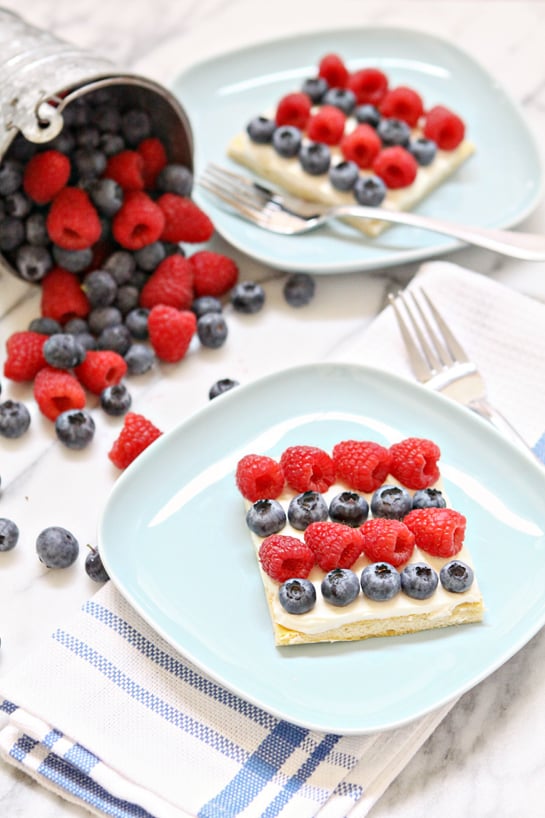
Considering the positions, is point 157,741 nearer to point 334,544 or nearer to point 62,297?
point 334,544

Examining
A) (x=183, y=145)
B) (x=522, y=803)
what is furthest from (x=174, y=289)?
(x=522, y=803)

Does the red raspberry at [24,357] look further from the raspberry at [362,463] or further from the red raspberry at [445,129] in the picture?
the red raspberry at [445,129]

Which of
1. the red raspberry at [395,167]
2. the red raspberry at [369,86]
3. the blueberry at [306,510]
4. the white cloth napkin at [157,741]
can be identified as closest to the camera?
the white cloth napkin at [157,741]

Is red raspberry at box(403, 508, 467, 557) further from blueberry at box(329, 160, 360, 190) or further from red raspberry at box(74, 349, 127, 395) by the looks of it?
blueberry at box(329, 160, 360, 190)

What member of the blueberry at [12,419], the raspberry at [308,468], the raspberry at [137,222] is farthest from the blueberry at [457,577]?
the raspberry at [137,222]

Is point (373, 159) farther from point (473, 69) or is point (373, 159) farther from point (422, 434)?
point (422, 434)

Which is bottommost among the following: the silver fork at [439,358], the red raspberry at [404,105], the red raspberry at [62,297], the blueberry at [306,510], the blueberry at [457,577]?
the red raspberry at [62,297]
